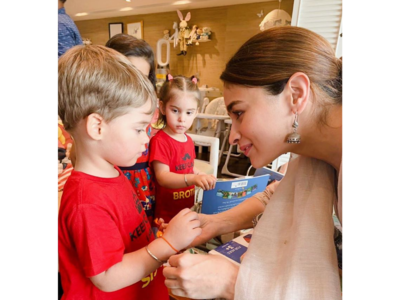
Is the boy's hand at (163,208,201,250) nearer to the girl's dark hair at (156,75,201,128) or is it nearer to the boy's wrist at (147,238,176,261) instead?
the boy's wrist at (147,238,176,261)

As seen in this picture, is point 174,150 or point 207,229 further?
point 174,150

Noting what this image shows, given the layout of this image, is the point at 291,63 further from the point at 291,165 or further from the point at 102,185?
the point at 102,185

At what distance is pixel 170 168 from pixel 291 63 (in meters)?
0.79

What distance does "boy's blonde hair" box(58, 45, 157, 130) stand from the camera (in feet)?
2.16

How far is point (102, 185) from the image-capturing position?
0.68m

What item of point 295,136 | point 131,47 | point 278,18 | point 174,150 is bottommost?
point 174,150

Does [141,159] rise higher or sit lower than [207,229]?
higher

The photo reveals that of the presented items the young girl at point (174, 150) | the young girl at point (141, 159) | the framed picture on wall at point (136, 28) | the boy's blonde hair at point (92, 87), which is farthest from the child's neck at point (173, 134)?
the framed picture on wall at point (136, 28)

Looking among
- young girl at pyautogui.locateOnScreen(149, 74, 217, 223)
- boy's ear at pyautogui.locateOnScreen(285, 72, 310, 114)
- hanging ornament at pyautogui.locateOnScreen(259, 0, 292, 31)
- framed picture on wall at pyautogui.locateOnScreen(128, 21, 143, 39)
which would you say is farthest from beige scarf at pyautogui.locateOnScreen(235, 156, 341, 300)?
framed picture on wall at pyautogui.locateOnScreen(128, 21, 143, 39)

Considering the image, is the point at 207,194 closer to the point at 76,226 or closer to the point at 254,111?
the point at 254,111

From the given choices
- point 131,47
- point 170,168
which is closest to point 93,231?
point 170,168

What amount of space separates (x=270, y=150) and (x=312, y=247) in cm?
32

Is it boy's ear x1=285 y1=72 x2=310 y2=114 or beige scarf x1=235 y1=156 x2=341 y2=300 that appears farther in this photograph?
boy's ear x1=285 y1=72 x2=310 y2=114

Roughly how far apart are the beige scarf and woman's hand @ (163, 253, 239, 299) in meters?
0.04
